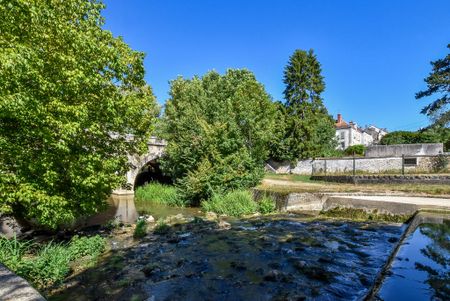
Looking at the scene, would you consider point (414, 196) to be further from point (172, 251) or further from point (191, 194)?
point (191, 194)

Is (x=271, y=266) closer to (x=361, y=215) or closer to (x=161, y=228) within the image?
(x=161, y=228)

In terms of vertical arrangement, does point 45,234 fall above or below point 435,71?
below

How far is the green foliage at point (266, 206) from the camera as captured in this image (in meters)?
15.7

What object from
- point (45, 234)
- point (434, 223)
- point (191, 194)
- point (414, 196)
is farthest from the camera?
point (191, 194)

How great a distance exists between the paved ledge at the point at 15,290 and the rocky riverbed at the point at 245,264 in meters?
2.22

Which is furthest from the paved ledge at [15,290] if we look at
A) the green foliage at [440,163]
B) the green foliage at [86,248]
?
the green foliage at [440,163]

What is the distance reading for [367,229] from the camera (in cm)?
1035

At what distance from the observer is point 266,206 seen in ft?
51.8

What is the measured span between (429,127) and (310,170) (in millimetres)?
11331

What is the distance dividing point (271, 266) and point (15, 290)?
5.11 metres

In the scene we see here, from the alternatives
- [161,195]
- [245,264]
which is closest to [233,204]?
[161,195]

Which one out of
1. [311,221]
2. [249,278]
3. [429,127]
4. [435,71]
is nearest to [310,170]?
[429,127]

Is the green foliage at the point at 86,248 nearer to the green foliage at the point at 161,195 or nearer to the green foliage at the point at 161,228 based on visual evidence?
the green foliage at the point at 161,228

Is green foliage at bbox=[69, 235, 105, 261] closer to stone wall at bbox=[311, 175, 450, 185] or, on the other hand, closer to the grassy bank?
the grassy bank
